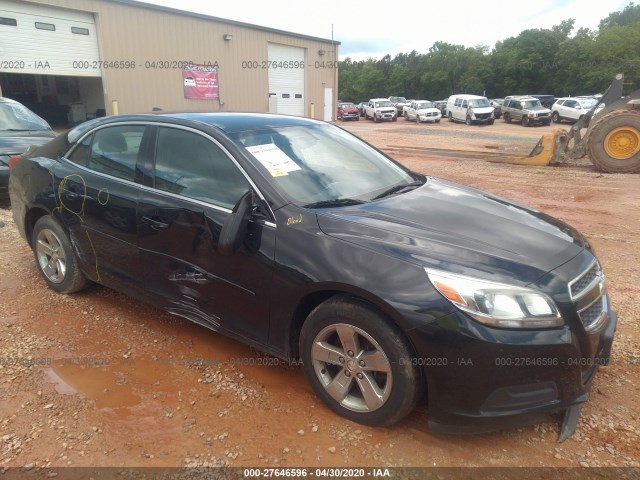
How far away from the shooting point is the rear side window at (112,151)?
340 cm

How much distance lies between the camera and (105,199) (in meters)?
3.43

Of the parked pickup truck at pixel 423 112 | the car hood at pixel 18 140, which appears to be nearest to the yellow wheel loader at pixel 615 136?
the car hood at pixel 18 140

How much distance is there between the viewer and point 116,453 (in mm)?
2371

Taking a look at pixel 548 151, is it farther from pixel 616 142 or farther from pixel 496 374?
pixel 496 374

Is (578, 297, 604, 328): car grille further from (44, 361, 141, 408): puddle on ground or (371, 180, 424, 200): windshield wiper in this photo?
(44, 361, 141, 408): puddle on ground

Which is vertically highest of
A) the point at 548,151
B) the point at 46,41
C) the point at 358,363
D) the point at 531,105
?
the point at 46,41

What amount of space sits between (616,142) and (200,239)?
37.3 feet

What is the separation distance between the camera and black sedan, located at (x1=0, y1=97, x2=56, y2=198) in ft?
23.0

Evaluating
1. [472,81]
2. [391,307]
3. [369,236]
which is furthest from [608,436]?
[472,81]

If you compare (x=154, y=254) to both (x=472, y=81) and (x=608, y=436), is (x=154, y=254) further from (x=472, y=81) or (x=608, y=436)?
(x=472, y=81)

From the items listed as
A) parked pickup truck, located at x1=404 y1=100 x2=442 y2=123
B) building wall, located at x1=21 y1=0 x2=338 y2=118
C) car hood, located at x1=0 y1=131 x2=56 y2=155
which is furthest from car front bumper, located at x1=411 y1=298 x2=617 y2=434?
parked pickup truck, located at x1=404 y1=100 x2=442 y2=123

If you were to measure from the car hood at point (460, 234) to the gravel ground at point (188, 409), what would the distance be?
931mm

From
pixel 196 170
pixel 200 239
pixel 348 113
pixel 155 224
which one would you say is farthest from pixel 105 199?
pixel 348 113

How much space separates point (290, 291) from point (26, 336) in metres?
2.31
